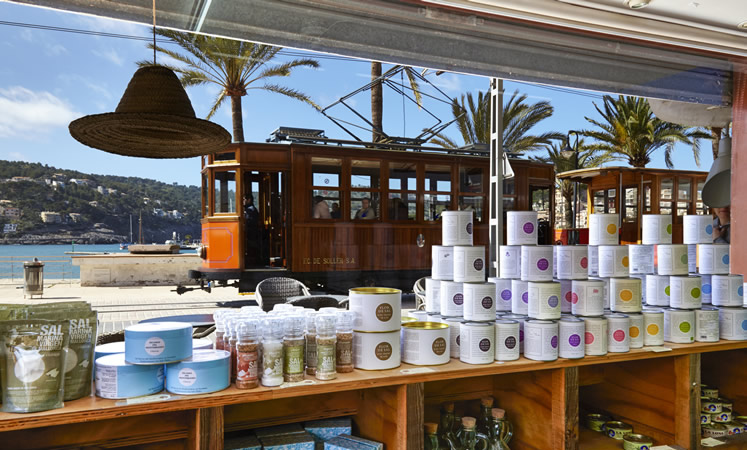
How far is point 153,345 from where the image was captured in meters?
1.33

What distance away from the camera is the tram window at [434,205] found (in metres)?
8.46

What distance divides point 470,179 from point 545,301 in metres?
7.10

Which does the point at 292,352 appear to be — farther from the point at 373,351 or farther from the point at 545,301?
the point at 545,301

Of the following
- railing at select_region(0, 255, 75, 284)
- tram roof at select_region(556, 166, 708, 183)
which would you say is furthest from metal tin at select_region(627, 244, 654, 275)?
railing at select_region(0, 255, 75, 284)

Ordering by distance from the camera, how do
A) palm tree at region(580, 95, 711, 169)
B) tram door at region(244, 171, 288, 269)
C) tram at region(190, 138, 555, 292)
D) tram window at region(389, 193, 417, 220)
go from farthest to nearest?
palm tree at region(580, 95, 711, 169) < tram window at region(389, 193, 417, 220) < tram door at region(244, 171, 288, 269) < tram at region(190, 138, 555, 292)

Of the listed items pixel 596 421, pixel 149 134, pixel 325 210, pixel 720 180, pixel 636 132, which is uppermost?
pixel 636 132

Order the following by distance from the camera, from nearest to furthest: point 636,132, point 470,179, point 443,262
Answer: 1. point 443,262
2. point 470,179
3. point 636,132

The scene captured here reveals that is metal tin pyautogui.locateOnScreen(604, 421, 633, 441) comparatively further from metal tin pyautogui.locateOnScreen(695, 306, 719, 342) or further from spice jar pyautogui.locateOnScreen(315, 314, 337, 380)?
spice jar pyautogui.locateOnScreen(315, 314, 337, 380)

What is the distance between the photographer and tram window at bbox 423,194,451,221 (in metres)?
8.46

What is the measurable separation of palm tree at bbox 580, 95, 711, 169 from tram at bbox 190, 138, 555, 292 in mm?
10820

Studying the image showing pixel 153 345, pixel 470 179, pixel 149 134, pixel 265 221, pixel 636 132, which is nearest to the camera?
pixel 153 345

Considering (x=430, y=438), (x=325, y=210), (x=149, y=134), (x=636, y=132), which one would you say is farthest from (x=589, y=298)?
(x=636, y=132)

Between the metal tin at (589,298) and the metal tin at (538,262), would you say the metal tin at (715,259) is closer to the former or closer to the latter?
the metal tin at (589,298)

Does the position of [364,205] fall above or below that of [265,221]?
above
